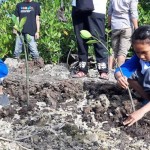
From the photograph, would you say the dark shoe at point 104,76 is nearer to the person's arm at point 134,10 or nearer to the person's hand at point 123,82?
the person's arm at point 134,10

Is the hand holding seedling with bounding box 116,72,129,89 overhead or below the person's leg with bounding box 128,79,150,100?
overhead

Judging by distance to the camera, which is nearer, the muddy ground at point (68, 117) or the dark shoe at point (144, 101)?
the muddy ground at point (68, 117)

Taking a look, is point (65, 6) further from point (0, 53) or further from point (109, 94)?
point (109, 94)

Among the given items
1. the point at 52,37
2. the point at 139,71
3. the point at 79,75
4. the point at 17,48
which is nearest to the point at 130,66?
the point at 139,71

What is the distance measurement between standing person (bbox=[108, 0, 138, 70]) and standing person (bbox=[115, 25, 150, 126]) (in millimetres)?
1249

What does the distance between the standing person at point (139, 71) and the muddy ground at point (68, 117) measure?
0.16 m

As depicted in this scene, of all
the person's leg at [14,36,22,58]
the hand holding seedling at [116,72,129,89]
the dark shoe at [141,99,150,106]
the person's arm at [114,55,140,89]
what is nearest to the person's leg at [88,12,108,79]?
the dark shoe at [141,99,150,106]

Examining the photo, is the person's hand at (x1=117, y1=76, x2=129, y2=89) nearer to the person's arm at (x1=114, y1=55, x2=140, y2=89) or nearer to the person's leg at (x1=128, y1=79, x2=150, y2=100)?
the person's arm at (x1=114, y1=55, x2=140, y2=89)

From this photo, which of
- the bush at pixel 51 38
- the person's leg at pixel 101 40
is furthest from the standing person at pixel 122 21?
the bush at pixel 51 38

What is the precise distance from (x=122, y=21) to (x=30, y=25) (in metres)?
1.52

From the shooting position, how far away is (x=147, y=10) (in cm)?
641

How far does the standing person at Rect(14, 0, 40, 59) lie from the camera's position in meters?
5.36

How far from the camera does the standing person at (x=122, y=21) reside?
4.54m

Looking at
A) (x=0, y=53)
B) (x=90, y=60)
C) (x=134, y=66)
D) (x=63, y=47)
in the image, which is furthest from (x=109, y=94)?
(x=0, y=53)
